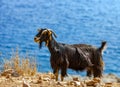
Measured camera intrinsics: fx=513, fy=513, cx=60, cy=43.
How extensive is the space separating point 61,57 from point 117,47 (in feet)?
41.4

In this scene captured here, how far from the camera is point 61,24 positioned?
27297mm

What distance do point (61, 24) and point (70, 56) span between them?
1793 centimetres

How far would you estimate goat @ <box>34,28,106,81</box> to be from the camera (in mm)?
9203

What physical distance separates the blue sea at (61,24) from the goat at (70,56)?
671cm

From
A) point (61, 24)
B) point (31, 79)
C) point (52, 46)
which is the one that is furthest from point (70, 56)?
point (61, 24)

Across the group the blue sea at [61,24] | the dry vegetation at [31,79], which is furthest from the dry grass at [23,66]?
the blue sea at [61,24]

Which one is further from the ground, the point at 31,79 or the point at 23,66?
the point at 31,79

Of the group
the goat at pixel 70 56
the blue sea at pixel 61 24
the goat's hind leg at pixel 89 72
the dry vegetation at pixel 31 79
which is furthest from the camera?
the blue sea at pixel 61 24

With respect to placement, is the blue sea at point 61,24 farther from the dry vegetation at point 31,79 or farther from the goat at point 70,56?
the goat at point 70,56

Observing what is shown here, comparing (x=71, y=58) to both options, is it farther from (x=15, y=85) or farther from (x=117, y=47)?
(x=117, y=47)

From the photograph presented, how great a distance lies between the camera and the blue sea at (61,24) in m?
19.9

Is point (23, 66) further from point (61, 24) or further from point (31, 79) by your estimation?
point (61, 24)

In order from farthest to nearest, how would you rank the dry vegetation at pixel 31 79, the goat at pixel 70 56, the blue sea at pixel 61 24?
the blue sea at pixel 61 24
the goat at pixel 70 56
the dry vegetation at pixel 31 79

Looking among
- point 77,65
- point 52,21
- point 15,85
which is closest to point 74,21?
point 52,21
